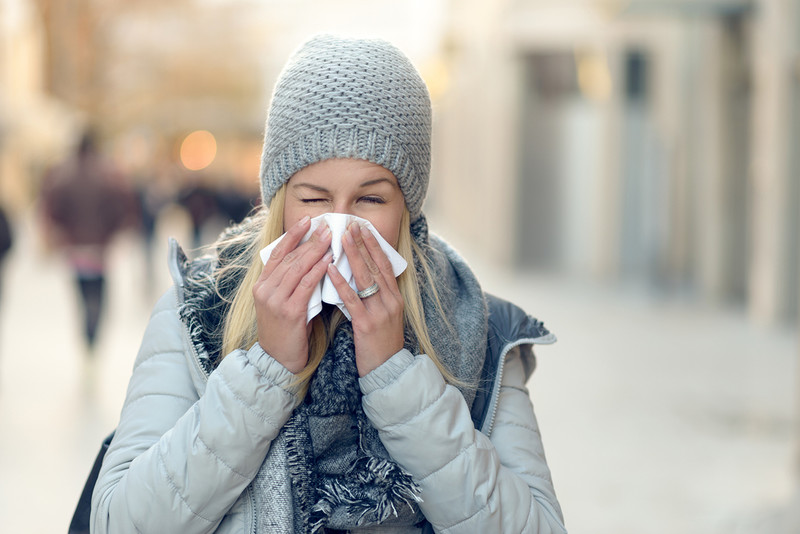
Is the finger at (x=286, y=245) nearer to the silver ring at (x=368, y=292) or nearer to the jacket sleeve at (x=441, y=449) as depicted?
the silver ring at (x=368, y=292)

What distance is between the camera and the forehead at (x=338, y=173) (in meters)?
1.99

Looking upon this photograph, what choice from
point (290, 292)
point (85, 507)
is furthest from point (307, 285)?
point (85, 507)

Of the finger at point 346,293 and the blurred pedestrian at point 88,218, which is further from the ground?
the finger at point 346,293

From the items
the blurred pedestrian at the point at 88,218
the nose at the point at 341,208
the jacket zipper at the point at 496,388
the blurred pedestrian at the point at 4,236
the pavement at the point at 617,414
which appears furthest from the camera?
the blurred pedestrian at the point at 88,218

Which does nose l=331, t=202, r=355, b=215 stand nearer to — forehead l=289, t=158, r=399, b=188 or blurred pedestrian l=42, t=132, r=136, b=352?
forehead l=289, t=158, r=399, b=188

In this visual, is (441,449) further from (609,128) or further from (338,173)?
(609,128)

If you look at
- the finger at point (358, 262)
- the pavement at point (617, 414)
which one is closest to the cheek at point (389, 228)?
the finger at point (358, 262)

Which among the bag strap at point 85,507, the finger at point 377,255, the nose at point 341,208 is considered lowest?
the bag strap at point 85,507

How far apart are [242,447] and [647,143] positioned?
16891 mm

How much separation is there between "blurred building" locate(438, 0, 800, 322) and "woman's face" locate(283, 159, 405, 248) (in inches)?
402

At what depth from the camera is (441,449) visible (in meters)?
1.88

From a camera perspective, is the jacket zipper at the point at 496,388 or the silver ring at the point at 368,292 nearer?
the silver ring at the point at 368,292

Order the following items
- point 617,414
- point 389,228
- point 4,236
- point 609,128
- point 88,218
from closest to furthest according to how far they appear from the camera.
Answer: point 389,228
point 4,236
point 617,414
point 88,218
point 609,128

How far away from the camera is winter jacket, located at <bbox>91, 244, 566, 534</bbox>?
72.2 inches
